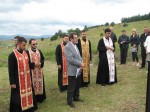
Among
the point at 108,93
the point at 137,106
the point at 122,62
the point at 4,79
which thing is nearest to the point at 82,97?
the point at 108,93

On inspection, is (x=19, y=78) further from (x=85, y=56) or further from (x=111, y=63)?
(x=111, y=63)

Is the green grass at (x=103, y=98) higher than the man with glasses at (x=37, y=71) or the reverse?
the reverse

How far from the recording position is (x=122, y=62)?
17953 millimetres

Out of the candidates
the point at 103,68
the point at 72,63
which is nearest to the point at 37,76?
the point at 72,63

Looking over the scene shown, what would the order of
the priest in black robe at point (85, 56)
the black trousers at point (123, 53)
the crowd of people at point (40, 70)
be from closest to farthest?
the crowd of people at point (40, 70) → the priest in black robe at point (85, 56) → the black trousers at point (123, 53)

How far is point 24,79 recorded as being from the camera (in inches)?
307

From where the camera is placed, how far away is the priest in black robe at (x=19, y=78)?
7559mm

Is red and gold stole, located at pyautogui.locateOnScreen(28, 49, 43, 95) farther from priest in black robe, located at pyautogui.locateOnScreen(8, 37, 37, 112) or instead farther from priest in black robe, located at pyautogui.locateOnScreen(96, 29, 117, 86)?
priest in black robe, located at pyautogui.locateOnScreen(96, 29, 117, 86)

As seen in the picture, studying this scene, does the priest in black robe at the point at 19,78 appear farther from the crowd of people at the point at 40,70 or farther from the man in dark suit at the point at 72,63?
the man in dark suit at the point at 72,63

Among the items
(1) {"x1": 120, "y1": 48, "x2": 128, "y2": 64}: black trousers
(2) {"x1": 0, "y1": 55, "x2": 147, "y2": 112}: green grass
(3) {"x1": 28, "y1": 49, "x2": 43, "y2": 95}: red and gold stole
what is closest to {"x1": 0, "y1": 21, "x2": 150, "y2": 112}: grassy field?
(2) {"x1": 0, "y1": 55, "x2": 147, "y2": 112}: green grass

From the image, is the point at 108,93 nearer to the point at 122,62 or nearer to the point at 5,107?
the point at 5,107

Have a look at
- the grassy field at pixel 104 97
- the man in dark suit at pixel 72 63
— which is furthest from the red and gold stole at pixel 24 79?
the man in dark suit at pixel 72 63

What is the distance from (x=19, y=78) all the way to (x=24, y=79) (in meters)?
0.16

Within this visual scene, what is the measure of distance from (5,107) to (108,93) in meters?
3.43
